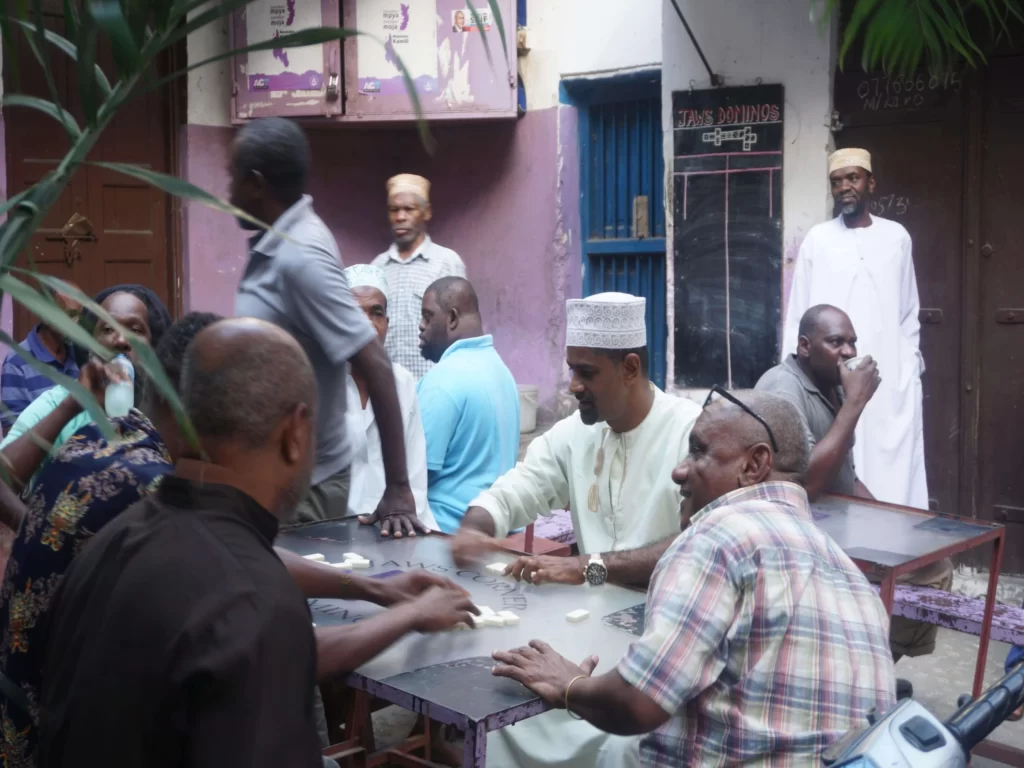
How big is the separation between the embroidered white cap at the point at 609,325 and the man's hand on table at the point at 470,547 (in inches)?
27.8

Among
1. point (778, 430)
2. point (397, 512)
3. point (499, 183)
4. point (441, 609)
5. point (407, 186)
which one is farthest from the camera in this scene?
point (499, 183)

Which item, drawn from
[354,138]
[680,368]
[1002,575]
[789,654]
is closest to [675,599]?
[789,654]

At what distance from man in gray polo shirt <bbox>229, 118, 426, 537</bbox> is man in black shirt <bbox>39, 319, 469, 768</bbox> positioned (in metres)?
1.52

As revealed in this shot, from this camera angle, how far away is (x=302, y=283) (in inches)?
129

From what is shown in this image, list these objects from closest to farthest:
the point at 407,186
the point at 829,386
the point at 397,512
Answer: the point at 397,512 → the point at 829,386 → the point at 407,186

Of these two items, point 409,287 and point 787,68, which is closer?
point 787,68

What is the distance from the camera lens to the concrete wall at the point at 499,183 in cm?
927

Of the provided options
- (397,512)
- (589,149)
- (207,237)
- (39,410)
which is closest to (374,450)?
(397,512)

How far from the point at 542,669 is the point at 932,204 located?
4828mm

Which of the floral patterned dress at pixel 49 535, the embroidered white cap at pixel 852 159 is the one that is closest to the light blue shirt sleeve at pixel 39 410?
the floral patterned dress at pixel 49 535

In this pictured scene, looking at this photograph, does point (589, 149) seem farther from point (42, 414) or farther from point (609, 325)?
point (42, 414)

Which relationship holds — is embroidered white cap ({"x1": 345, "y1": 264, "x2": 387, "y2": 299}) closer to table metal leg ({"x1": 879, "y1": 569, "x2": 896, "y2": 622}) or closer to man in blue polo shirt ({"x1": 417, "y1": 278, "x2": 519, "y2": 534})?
man in blue polo shirt ({"x1": 417, "y1": 278, "x2": 519, "y2": 534})

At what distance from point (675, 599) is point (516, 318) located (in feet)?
25.9

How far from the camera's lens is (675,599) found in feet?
7.17
